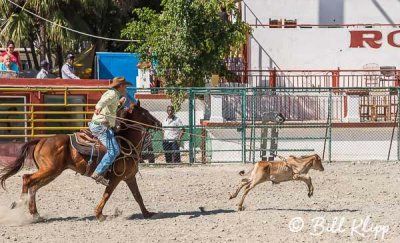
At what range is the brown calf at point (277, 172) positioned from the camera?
1325 cm

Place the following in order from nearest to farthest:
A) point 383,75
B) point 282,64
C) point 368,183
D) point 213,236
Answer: point 213,236 → point 368,183 → point 383,75 → point 282,64

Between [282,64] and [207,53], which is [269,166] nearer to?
[207,53]

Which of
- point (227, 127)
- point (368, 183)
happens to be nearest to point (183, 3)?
point (227, 127)

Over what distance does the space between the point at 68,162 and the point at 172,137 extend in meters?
8.23

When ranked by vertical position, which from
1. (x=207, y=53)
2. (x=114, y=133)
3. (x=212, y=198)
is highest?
(x=207, y=53)

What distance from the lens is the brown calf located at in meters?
13.2

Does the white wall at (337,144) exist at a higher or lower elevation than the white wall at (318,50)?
lower

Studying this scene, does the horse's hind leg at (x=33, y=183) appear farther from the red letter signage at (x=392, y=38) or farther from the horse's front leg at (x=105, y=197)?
the red letter signage at (x=392, y=38)

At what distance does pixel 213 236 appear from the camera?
1112cm

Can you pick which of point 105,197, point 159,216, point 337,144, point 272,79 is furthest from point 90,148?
point 272,79

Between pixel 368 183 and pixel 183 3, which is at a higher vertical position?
pixel 183 3

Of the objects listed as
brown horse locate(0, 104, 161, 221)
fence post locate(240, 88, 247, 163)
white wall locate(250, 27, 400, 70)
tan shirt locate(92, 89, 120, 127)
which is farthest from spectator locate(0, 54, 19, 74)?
tan shirt locate(92, 89, 120, 127)

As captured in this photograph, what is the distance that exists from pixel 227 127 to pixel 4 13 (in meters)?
10.3

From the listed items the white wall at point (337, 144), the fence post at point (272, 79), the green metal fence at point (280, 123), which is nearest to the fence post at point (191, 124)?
the green metal fence at point (280, 123)
